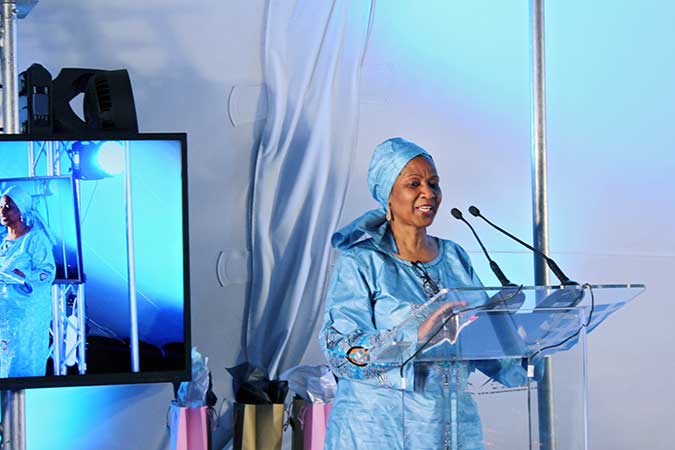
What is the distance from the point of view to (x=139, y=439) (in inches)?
140

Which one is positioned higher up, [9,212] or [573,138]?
[573,138]

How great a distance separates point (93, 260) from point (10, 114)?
50 cm

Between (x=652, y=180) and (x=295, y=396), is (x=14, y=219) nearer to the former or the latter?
(x=295, y=396)

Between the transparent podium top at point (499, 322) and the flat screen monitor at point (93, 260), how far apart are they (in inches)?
36.1

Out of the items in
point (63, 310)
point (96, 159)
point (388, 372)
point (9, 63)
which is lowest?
point (388, 372)

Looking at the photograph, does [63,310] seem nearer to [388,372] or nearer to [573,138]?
[388,372]

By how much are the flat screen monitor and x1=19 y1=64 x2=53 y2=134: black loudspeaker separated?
0.13 meters

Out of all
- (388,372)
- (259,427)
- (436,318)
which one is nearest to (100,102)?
(259,427)

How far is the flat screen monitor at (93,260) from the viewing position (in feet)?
9.47

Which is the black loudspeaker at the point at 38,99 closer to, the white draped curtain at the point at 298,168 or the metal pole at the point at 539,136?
the white draped curtain at the point at 298,168

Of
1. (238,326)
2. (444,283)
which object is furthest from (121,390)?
(444,283)

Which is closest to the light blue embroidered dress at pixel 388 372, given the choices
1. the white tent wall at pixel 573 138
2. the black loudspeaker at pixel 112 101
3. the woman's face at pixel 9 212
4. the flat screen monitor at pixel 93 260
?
the flat screen monitor at pixel 93 260

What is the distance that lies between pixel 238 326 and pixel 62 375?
937mm

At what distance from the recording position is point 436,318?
2.16 m
